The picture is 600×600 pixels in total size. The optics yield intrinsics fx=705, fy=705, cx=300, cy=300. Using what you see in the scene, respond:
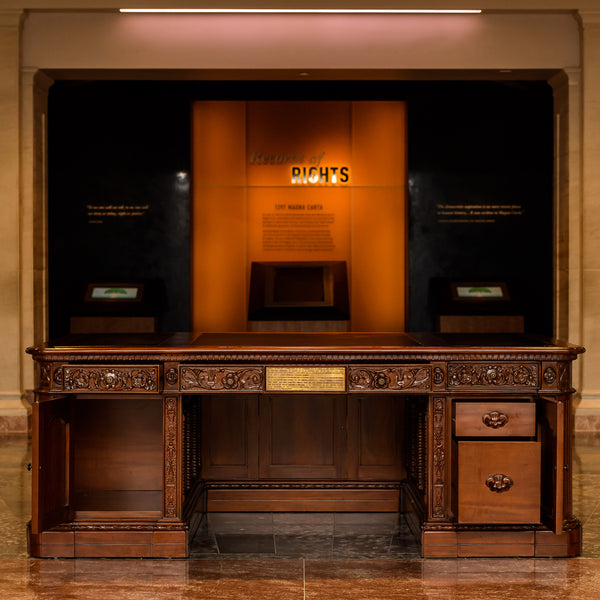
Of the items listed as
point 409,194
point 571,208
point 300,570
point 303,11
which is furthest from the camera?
point 409,194

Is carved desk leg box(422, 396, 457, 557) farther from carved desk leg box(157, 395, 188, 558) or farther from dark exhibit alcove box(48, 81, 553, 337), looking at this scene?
dark exhibit alcove box(48, 81, 553, 337)

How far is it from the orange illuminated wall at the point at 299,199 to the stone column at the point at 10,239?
2.25m

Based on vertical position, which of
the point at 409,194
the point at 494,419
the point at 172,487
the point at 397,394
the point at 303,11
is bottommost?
the point at 172,487

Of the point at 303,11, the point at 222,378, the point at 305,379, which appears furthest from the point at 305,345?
the point at 303,11

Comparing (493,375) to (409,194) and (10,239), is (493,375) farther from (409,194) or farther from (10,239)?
(10,239)

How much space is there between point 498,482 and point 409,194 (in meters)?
4.41

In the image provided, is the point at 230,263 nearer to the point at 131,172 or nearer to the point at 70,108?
the point at 131,172

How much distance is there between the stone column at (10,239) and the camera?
5.95 metres

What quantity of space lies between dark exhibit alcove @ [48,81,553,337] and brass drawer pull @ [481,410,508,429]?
391 centimetres

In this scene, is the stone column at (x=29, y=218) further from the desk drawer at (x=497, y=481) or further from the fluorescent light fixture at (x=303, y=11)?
the desk drawer at (x=497, y=481)

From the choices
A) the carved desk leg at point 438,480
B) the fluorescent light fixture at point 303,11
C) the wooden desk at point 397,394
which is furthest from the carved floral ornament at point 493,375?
the fluorescent light fixture at point 303,11

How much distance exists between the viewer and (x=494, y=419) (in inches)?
126

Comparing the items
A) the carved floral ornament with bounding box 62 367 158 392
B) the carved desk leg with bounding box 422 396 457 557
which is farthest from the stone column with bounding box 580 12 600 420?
the carved floral ornament with bounding box 62 367 158 392

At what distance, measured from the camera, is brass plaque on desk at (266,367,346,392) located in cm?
319
